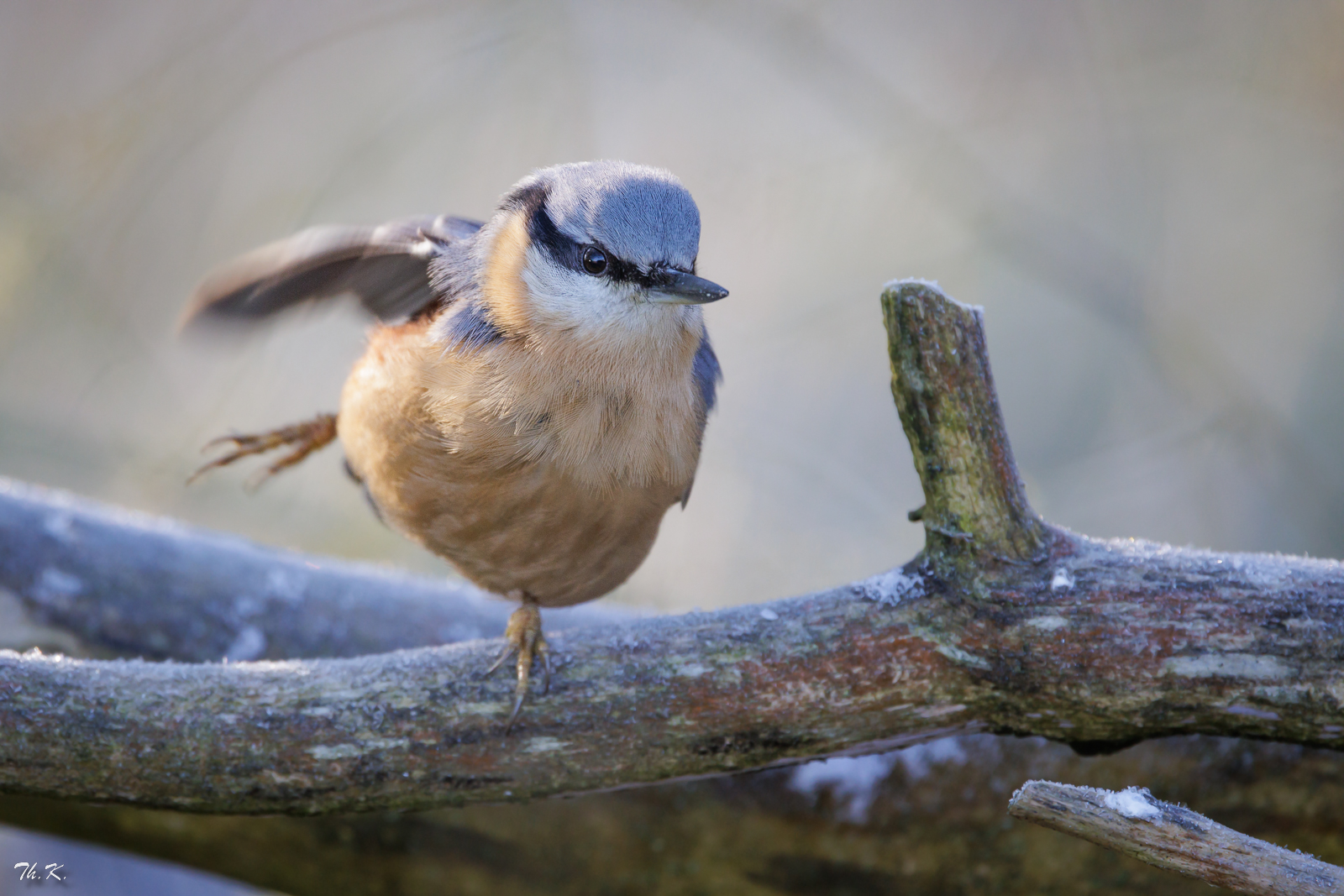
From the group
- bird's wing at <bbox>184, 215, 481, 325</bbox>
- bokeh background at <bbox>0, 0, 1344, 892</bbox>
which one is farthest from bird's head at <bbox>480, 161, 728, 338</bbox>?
bokeh background at <bbox>0, 0, 1344, 892</bbox>

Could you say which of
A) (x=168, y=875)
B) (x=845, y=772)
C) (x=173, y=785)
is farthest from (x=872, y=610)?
(x=168, y=875)

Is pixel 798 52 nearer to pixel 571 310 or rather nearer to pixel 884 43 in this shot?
pixel 884 43

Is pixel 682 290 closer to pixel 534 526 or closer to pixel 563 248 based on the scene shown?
pixel 563 248

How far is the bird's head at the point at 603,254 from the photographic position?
1645mm

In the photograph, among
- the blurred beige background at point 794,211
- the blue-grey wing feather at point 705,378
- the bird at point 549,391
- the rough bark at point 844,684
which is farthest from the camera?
the blurred beige background at point 794,211

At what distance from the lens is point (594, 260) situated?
5.56 ft

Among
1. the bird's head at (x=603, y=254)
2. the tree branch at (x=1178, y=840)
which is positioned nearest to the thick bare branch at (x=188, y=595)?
the bird's head at (x=603, y=254)

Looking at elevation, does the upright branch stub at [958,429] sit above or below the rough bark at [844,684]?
above

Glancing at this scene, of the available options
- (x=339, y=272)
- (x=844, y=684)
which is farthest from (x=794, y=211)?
(x=844, y=684)

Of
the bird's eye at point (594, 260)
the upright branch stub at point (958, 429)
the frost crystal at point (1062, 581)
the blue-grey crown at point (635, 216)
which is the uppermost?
the blue-grey crown at point (635, 216)

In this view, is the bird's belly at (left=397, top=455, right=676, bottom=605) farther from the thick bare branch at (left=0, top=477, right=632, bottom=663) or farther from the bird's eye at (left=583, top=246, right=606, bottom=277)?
the thick bare branch at (left=0, top=477, right=632, bottom=663)

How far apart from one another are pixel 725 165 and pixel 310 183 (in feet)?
5.90

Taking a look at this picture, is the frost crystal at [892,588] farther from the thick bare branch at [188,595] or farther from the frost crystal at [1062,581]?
the thick bare branch at [188,595]

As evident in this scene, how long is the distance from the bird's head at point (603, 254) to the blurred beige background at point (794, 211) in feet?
8.88
